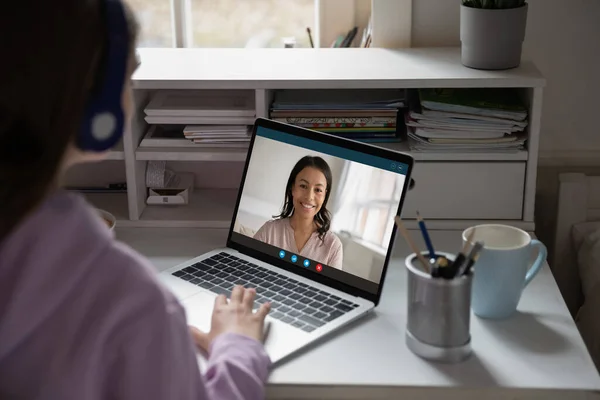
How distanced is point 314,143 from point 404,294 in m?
0.30

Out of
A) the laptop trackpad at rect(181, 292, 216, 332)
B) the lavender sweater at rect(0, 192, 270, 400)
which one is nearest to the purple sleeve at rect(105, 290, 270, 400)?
the lavender sweater at rect(0, 192, 270, 400)

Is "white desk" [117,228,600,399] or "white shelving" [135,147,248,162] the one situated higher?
"white shelving" [135,147,248,162]

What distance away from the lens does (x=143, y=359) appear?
2.74ft

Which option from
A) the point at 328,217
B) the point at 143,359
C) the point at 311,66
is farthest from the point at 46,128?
the point at 311,66

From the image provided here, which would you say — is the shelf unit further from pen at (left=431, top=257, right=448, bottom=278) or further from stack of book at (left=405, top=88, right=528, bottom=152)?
pen at (left=431, top=257, right=448, bottom=278)

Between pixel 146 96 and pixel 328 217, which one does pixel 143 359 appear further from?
pixel 146 96

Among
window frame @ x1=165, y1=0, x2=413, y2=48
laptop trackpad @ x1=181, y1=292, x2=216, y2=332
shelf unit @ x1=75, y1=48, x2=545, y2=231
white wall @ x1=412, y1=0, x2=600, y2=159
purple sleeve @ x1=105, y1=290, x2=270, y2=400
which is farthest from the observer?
window frame @ x1=165, y1=0, x2=413, y2=48

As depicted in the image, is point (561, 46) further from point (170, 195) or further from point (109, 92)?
point (109, 92)

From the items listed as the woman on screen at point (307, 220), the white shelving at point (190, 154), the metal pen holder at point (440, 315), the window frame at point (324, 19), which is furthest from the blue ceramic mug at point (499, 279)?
the window frame at point (324, 19)

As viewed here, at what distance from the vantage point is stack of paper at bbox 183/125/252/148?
1640 mm

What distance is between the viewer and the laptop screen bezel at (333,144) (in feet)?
4.46

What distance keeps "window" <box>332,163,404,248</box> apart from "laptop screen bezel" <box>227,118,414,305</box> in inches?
0.7

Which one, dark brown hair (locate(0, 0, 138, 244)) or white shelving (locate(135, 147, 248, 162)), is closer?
dark brown hair (locate(0, 0, 138, 244))

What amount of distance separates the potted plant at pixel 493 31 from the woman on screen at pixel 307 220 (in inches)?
15.7
